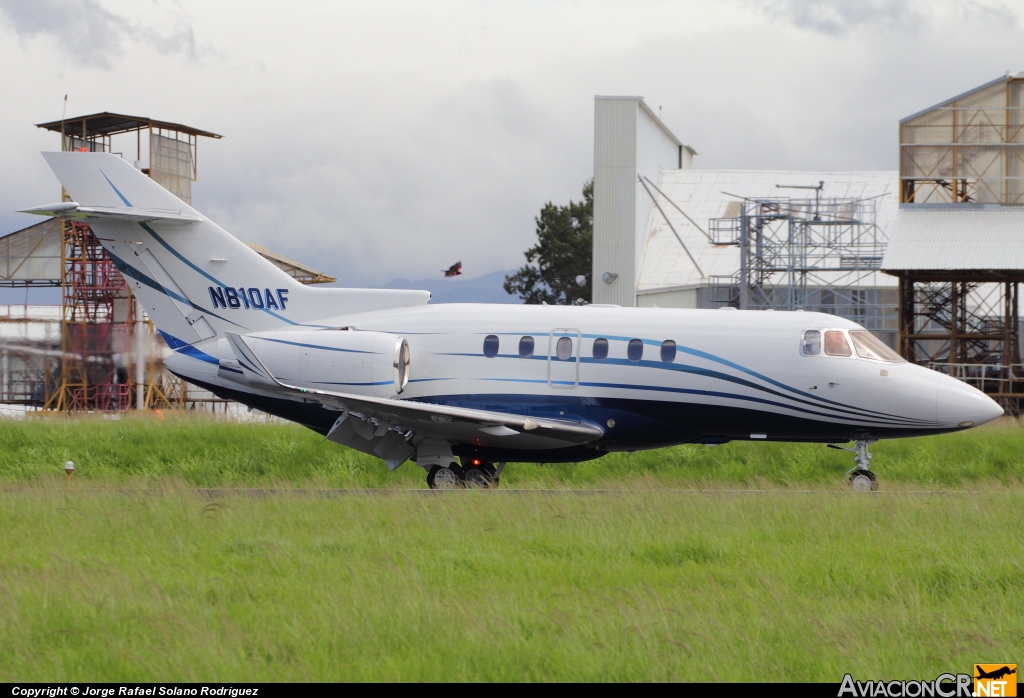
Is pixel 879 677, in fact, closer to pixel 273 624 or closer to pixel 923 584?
pixel 923 584

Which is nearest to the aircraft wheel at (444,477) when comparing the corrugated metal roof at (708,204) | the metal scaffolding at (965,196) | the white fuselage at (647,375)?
the white fuselage at (647,375)

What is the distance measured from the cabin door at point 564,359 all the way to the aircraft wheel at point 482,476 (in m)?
1.77

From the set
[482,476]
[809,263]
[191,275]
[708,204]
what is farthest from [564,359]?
[708,204]

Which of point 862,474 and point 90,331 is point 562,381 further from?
point 90,331

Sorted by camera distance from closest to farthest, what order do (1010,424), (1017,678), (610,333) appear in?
(1017,678), (610,333), (1010,424)

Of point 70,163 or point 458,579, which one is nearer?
point 458,579

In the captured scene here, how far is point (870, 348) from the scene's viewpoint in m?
18.1

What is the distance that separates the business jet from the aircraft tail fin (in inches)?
12.5

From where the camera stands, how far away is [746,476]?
2206cm

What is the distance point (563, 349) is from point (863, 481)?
486 cm

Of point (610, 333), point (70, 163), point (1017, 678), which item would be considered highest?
point (70, 163)

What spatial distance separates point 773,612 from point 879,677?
1463 mm

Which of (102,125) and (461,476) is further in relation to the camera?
(102,125)

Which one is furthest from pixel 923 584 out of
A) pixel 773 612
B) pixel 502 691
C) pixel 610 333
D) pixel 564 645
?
pixel 610 333
